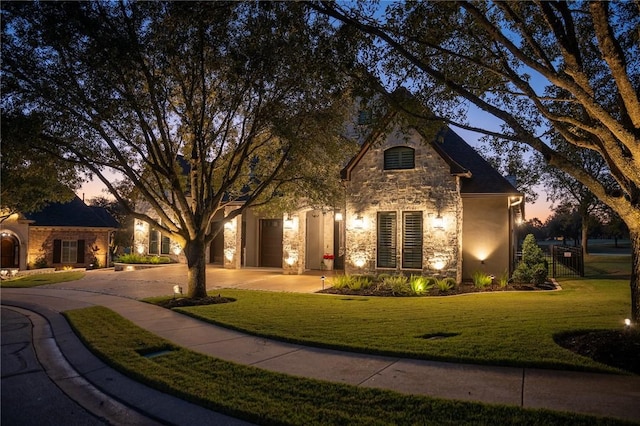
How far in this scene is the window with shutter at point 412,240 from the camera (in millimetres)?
16641

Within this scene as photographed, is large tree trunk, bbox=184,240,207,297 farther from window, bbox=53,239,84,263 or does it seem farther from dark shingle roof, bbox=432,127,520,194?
window, bbox=53,239,84,263

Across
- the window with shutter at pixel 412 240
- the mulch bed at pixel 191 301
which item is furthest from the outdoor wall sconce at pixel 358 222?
the mulch bed at pixel 191 301

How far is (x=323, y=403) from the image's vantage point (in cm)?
480

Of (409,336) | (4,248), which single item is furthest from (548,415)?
(4,248)

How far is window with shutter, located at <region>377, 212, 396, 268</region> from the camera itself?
17.0 meters

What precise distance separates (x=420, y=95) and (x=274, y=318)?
613 cm

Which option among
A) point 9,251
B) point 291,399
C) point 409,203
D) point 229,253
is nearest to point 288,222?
point 229,253

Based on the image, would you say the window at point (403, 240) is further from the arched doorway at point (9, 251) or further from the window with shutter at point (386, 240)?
the arched doorway at point (9, 251)

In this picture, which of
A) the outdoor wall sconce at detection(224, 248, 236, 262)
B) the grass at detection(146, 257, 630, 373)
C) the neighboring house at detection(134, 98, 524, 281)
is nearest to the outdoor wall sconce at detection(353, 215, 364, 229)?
the neighboring house at detection(134, 98, 524, 281)

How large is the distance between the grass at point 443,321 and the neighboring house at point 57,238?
74.3 ft

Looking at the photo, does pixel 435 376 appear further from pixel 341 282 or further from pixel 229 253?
pixel 229 253

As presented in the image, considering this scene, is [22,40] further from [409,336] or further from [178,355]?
[409,336]

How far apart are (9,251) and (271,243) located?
2001 cm

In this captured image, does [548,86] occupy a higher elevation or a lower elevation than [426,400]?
higher
